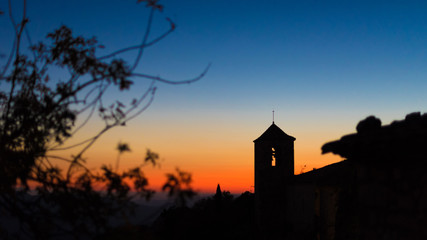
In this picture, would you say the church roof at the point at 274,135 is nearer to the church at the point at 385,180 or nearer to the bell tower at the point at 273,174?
the bell tower at the point at 273,174

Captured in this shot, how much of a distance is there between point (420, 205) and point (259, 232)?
63.7ft

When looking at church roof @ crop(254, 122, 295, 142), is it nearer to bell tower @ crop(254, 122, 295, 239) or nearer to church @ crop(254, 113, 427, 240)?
bell tower @ crop(254, 122, 295, 239)

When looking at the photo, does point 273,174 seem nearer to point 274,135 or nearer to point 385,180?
point 274,135

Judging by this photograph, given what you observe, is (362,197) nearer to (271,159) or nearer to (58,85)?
(58,85)

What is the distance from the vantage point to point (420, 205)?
5.16 meters

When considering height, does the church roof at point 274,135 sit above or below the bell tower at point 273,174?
above

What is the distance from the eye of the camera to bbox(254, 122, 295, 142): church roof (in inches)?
950

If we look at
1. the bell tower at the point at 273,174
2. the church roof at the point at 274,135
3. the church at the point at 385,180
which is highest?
the church roof at the point at 274,135

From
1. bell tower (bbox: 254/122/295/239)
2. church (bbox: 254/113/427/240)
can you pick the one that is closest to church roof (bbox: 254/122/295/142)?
bell tower (bbox: 254/122/295/239)

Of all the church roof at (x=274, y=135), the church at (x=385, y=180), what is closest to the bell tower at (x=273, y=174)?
the church roof at (x=274, y=135)

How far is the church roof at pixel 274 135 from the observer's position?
950 inches

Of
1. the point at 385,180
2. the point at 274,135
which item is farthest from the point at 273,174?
the point at 385,180

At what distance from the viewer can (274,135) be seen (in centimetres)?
2425

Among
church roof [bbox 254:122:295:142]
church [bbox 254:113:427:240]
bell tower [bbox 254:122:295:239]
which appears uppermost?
church roof [bbox 254:122:295:142]
